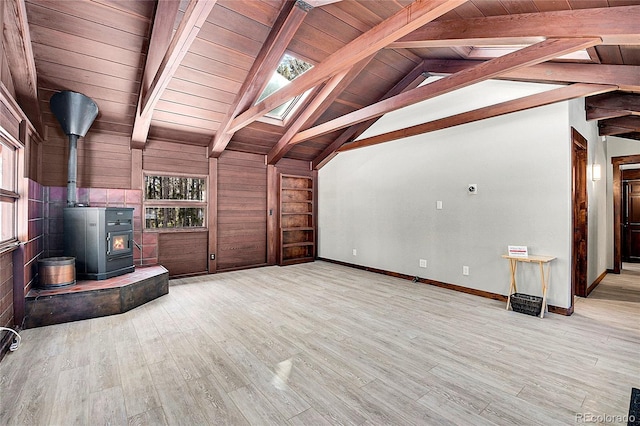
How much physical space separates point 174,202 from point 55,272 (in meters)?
2.06

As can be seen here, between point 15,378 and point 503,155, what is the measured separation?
17.5 ft

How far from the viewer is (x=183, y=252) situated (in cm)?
521

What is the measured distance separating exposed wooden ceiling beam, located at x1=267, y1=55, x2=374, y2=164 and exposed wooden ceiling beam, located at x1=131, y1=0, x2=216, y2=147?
205 centimetres

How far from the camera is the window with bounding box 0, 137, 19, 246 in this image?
2.69 metres

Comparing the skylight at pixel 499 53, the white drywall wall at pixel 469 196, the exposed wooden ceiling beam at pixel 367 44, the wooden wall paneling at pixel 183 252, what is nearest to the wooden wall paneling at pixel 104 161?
the wooden wall paneling at pixel 183 252

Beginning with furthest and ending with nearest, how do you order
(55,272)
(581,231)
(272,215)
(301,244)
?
(301,244) → (272,215) → (581,231) → (55,272)

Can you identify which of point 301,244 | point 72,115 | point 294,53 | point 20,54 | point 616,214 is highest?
point 294,53

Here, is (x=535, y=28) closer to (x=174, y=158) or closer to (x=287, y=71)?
(x=287, y=71)

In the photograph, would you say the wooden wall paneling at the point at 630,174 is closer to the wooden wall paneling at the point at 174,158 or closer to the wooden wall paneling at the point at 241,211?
the wooden wall paneling at the point at 241,211

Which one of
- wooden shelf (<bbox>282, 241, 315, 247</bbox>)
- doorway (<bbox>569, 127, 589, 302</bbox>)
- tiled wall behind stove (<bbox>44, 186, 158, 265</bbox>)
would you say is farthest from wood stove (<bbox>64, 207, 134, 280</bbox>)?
doorway (<bbox>569, 127, 589, 302</bbox>)

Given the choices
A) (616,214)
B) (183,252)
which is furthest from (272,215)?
(616,214)

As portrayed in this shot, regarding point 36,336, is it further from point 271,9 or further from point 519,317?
point 519,317

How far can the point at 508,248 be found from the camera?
147 inches

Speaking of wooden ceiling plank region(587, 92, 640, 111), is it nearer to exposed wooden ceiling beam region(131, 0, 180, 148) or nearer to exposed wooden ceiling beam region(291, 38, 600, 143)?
exposed wooden ceiling beam region(291, 38, 600, 143)
